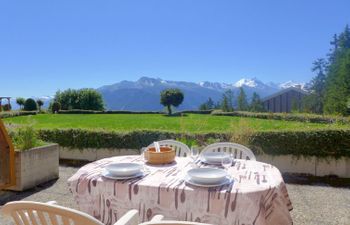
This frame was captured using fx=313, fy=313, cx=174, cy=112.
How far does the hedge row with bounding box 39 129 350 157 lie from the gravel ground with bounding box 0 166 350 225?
2.44 ft

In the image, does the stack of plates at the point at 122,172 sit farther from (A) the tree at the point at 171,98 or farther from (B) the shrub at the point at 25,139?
(A) the tree at the point at 171,98

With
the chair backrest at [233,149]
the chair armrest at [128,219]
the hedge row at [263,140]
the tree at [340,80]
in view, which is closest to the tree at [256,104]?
the tree at [340,80]

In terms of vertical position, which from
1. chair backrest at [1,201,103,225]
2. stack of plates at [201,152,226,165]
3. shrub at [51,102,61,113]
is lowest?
chair backrest at [1,201,103,225]

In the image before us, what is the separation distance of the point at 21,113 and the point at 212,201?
21251mm

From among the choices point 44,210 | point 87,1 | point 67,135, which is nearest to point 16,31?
point 87,1

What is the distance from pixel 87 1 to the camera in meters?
9.35

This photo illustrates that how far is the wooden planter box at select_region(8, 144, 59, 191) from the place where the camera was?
167 inches

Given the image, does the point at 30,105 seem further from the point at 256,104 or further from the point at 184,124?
the point at 256,104

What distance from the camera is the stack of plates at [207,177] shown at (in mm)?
1929

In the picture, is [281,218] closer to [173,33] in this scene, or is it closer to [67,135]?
[67,135]

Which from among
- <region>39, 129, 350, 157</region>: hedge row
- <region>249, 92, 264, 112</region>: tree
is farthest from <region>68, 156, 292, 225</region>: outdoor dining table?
<region>249, 92, 264, 112</region>: tree

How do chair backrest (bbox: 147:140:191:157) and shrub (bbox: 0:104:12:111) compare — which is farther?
shrub (bbox: 0:104:12:111)

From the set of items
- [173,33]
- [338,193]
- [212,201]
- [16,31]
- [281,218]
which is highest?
[173,33]

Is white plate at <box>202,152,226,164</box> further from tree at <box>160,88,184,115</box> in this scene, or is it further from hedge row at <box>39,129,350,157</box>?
tree at <box>160,88,184,115</box>
